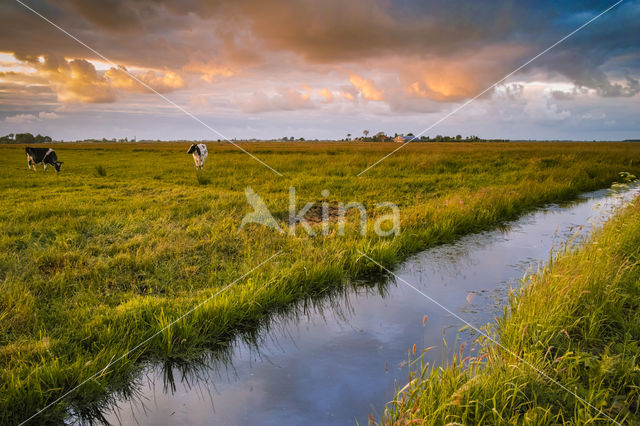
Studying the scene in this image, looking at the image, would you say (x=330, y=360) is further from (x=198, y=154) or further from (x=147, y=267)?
(x=198, y=154)

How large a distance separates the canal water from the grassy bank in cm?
37

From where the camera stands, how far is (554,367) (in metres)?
3.33

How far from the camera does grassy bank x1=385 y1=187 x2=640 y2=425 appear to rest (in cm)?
271

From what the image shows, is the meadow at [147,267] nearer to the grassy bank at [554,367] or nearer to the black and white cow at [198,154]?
the grassy bank at [554,367]

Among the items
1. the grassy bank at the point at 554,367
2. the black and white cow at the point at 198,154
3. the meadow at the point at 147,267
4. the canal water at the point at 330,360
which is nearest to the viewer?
the grassy bank at the point at 554,367

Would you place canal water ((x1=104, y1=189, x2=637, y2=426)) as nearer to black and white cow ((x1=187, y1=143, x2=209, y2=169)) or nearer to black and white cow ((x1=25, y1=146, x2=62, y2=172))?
black and white cow ((x1=187, y1=143, x2=209, y2=169))

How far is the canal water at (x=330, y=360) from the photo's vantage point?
10.5 feet

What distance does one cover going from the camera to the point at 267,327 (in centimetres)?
459

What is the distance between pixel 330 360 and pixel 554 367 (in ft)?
6.97

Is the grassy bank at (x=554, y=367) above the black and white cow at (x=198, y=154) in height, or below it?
below

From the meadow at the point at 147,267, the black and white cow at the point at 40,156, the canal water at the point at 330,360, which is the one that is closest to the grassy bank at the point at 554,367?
the canal water at the point at 330,360

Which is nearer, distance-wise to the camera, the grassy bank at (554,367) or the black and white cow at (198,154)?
the grassy bank at (554,367)

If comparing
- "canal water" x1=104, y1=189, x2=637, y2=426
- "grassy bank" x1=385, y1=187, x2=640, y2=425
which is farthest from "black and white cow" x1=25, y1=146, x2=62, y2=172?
"grassy bank" x1=385, y1=187, x2=640, y2=425

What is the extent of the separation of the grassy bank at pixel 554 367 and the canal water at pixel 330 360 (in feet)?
1.20
